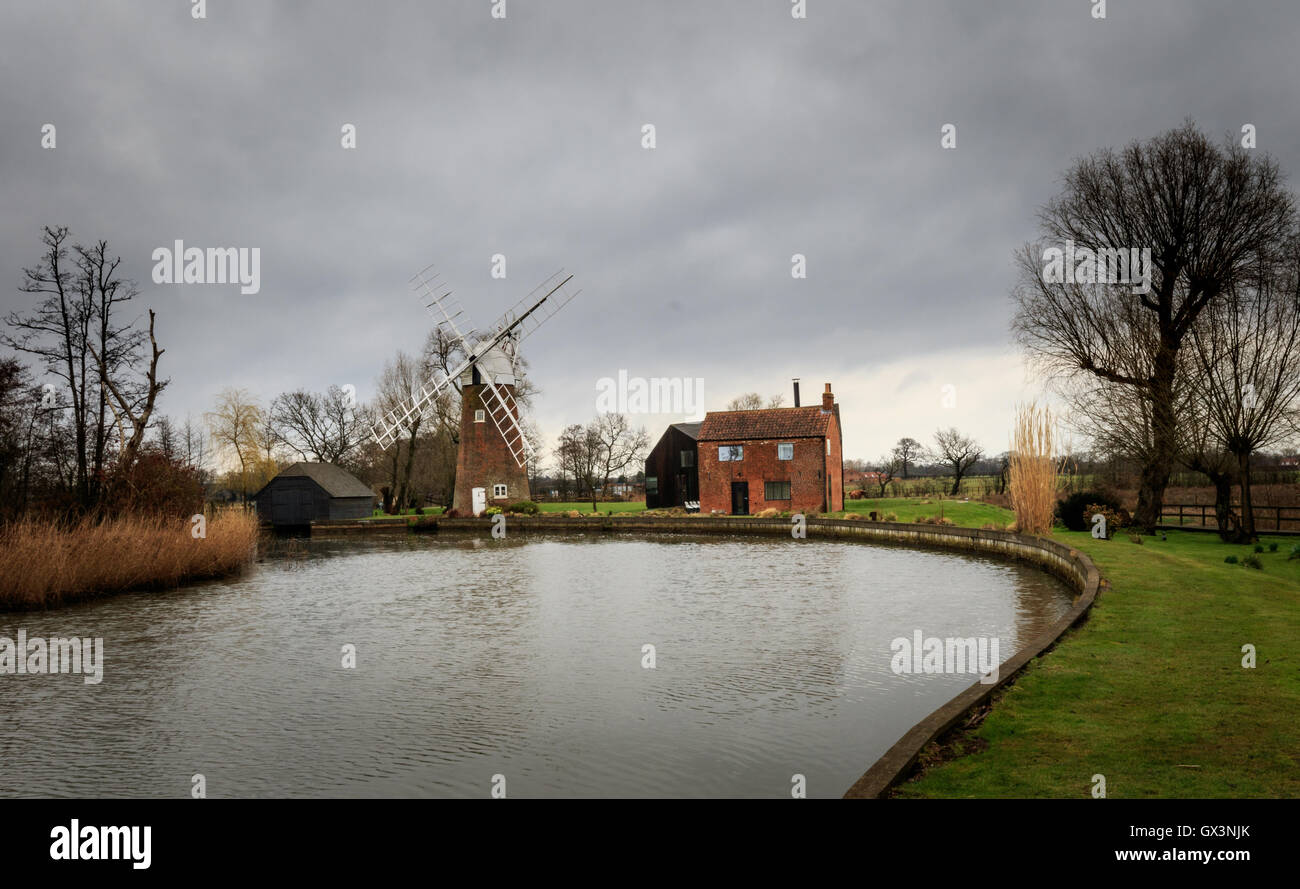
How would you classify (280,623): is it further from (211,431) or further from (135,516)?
(211,431)

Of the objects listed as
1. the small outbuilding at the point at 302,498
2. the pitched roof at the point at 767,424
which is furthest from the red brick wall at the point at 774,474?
the small outbuilding at the point at 302,498

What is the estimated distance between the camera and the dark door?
41938mm

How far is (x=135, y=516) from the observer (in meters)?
23.1

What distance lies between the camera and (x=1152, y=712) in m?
6.63

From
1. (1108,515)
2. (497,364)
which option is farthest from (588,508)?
(1108,515)

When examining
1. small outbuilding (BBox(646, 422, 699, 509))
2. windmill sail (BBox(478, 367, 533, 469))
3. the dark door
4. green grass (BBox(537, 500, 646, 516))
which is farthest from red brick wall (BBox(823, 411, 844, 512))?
windmill sail (BBox(478, 367, 533, 469))

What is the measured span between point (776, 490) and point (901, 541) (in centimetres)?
1279

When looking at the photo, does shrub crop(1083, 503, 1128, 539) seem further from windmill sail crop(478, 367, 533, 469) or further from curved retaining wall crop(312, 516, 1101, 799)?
windmill sail crop(478, 367, 533, 469)

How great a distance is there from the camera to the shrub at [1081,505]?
26438 mm

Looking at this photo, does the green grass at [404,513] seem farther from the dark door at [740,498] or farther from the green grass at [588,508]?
the dark door at [740,498]

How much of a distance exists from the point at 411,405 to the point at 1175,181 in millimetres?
40652

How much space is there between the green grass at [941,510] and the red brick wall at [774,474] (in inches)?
62.1

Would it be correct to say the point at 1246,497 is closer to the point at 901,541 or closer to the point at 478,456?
the point at 901,541
